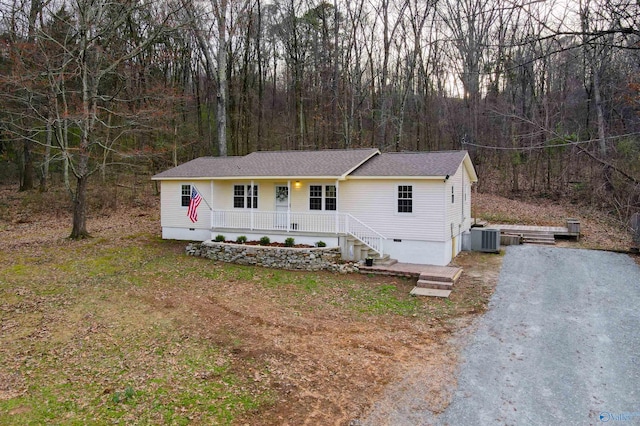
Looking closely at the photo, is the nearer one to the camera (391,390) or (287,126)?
(391,390)

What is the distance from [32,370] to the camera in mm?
A: 6637

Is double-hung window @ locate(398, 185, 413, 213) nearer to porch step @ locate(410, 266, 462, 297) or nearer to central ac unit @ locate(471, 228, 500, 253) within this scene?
porch step @ locate(410, 266, 462, 297)

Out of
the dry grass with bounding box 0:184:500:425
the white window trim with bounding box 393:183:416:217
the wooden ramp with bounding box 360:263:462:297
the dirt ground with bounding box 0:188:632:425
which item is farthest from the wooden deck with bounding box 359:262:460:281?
the white window trim with bounding box 393:183:416:217

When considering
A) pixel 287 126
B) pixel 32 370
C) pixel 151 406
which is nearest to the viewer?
pixel 151 406

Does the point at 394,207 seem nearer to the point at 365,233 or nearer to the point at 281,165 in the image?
the point at 365,233

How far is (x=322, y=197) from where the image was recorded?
1545 centimetres

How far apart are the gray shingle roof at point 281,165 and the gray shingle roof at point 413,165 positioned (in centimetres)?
50

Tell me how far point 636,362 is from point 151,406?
25.8 feet

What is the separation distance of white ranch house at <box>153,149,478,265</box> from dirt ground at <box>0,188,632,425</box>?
1814 millimetres

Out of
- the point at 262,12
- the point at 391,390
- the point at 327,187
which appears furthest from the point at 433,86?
the point at 391,390

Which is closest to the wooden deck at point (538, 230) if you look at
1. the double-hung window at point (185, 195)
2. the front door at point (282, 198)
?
the front door at point (282, 198)

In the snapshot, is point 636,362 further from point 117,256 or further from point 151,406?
point 117,256

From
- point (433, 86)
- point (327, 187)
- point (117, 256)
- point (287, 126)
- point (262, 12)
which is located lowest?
point (117, 256)
